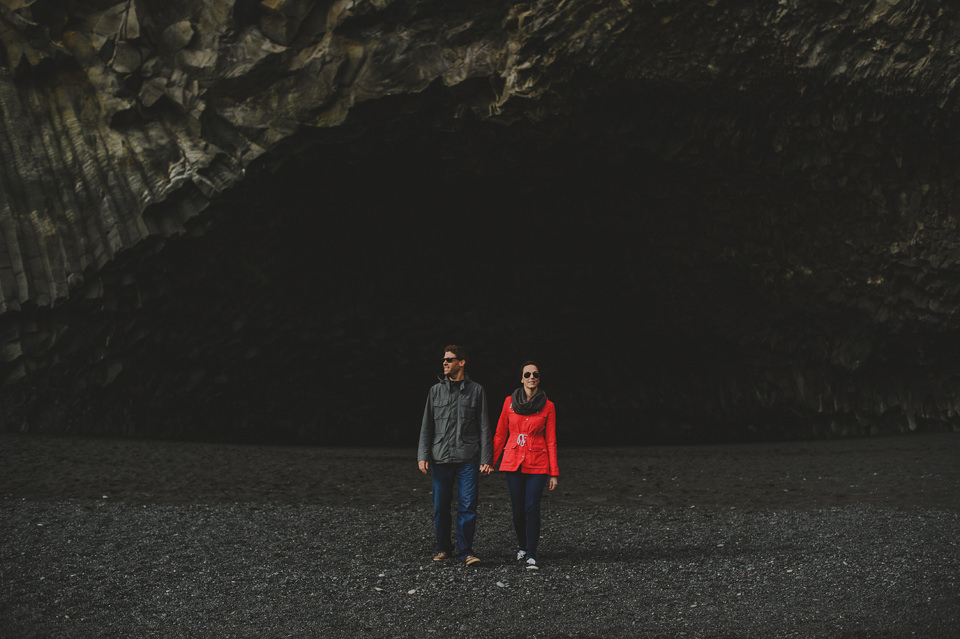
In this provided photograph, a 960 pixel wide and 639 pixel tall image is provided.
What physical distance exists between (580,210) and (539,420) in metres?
9.44

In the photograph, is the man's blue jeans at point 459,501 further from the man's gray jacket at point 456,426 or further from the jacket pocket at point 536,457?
the jacket pocket at point 536,457

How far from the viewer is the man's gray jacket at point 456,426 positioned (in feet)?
19.6

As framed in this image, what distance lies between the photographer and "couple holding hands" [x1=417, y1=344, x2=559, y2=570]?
5929mm

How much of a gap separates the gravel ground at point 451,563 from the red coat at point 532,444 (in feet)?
2.61

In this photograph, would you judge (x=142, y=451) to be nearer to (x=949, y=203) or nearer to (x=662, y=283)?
(x=662, y=283)

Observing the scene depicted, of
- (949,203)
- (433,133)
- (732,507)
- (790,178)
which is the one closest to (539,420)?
(732,507)

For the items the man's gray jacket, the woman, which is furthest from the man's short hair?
the woman

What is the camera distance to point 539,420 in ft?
19.7

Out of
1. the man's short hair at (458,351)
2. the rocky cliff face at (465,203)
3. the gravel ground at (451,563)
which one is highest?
the rocky cliff face at (465,203)

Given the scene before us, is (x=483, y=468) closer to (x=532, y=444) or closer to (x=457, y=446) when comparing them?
(x=457, y=446)

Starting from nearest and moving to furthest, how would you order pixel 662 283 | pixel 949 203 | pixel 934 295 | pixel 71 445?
pixel 71 445 < pixel 949 203 < pixel 934 295 < pixel 662 283

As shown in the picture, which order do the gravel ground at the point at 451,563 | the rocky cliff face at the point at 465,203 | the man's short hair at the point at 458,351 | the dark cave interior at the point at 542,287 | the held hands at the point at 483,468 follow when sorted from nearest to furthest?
the gravel ground at the point at 451,563 < the held hands at the point at 483,468 < the man's short hair at the point at 458,351 < the rocky cliff face at the point at 465,203 < the dark cave interior at the point at 542,287

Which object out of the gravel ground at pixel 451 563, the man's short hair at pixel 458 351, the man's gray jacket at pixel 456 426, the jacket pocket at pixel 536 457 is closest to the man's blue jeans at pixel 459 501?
the man's gray jacket at pixel 456 426

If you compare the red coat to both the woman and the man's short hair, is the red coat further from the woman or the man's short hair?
the man's short hair
